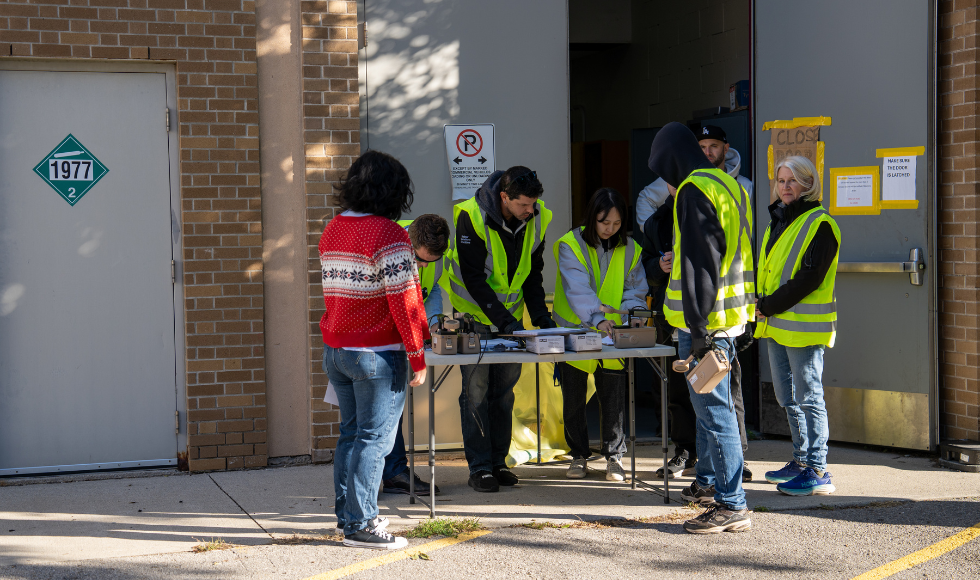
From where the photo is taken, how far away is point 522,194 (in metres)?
5.52

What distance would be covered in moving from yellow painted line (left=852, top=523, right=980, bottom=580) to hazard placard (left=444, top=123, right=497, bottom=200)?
3.56m

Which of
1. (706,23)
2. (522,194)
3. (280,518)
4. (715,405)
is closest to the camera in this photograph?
(715,405)

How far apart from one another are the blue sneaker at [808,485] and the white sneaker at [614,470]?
981 mm

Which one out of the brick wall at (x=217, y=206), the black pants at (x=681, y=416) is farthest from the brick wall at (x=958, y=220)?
the brick wall at (x=217, y=206)

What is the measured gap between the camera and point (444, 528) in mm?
4895

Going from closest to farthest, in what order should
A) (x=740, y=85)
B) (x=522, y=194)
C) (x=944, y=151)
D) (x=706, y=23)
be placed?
(x=522, y=194) < (x=944, y=151) < (x=740, y=85) < (x=706, y=23)

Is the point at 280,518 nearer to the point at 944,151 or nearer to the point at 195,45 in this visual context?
the point at 195,45

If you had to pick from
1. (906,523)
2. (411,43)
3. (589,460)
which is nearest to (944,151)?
(906,523)

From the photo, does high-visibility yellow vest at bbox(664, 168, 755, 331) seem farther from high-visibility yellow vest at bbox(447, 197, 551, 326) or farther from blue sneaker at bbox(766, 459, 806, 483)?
blue sneaker at bbox(766, 459, 806, 483)

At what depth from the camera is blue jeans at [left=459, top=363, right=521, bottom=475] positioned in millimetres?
5746

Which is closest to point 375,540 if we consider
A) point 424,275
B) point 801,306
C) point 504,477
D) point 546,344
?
point 546,344

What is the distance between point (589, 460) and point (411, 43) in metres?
3.15

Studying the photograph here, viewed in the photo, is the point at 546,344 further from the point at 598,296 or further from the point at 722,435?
the point at 722,435

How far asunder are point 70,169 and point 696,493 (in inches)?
173
